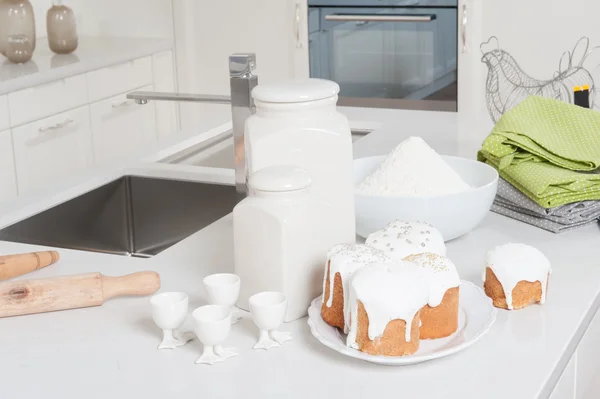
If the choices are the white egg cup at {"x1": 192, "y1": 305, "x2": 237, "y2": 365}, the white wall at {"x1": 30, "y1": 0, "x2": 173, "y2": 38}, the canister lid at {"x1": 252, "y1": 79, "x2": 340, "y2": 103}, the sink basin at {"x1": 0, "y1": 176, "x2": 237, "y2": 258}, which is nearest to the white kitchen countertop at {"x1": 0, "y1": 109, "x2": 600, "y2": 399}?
the white egg cup at {"x1": 192, "y1": 305, "x2": 237, "y2": 365}

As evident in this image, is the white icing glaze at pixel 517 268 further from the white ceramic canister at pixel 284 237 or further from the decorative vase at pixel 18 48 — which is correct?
the decorative vase at pixel 18 48

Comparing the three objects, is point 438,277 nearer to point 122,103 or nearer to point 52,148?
point 52,148

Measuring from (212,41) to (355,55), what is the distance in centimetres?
64

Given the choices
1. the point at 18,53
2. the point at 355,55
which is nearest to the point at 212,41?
the point at 355,55

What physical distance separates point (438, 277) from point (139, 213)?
106cm

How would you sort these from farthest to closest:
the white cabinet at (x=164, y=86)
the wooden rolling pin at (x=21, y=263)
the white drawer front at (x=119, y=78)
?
the white cabinet at (x=164, y=86)
the white drawer front at (x=119, y=78)
the wooden rolling pin at (x=21, y=263)

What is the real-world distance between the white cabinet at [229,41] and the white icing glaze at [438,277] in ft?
9.11

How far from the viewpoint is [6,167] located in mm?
3025

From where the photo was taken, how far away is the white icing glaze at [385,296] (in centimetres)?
100

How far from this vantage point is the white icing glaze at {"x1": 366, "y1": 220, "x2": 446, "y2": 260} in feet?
3.84

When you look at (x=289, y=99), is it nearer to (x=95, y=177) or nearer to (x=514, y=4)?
(x=95, y=177)

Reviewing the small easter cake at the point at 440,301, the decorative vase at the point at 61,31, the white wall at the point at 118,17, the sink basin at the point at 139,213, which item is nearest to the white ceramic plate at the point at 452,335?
the small easter cake at the point at 440,301

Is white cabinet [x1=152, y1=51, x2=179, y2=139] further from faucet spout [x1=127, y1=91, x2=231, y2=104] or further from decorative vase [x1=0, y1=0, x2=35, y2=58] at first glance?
faucet spout [x1=127, y1=91, x2=231, y2=104]

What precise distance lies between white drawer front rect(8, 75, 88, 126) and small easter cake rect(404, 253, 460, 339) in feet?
7.38
